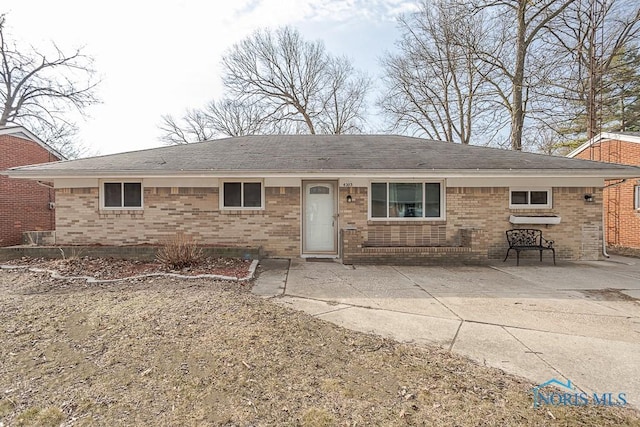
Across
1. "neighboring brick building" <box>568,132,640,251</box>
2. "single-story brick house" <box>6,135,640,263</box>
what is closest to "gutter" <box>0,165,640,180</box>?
"single-story brick house" <box>6,135,640,263</box>

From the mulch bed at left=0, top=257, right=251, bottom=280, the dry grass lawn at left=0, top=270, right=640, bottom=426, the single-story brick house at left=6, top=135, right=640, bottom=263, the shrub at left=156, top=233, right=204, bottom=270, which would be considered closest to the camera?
the dry grass lawn at left=0, top=270, right=640, bottom=426

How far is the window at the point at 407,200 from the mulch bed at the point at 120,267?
13.4 ft

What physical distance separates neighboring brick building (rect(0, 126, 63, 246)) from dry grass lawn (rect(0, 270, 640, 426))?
34.9 ft

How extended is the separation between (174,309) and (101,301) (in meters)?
1.44

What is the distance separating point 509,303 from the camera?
5.21 meters

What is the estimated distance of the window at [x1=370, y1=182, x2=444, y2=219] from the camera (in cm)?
921

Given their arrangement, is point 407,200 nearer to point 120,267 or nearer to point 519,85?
point 120,267

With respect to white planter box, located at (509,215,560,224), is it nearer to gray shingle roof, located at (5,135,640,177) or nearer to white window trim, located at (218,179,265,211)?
gray shingle roof, located at (5,135,640,177)

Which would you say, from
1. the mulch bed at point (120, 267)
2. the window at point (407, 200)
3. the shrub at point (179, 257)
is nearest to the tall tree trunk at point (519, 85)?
the window at point (407, 200)

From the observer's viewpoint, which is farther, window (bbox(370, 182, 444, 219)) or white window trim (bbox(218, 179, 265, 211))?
window (bbox(370, 182, 444, 219))

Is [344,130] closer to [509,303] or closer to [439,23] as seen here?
[439,23]

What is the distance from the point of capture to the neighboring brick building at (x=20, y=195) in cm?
1211

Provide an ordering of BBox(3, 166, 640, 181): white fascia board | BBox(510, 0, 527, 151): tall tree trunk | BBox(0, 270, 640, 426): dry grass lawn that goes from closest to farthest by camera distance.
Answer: BBox(0, 270, 640, 426): dry grass lawn, BBox(3, 166, 640, 181): white fascia board, BBox(510, 0, 527, 151): tall tree trunk

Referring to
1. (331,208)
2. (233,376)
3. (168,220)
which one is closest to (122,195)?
(168,220)
